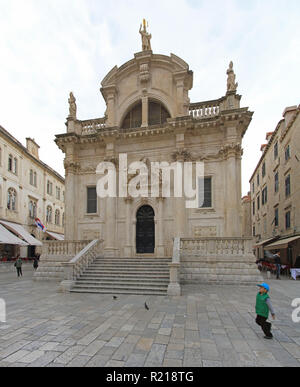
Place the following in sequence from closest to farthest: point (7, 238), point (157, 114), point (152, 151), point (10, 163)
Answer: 1. point (152, 151)
2. point (157, 114)
3. point (7, 238)
4. point (10, 163)

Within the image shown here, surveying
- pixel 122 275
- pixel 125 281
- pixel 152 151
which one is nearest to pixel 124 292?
pixel 125 281

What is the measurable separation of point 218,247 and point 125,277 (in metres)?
5.32

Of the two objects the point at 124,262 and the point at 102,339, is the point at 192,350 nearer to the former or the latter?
the point at 102,339

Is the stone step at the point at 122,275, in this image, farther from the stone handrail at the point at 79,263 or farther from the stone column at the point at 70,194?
the stone column at the point at 70,194

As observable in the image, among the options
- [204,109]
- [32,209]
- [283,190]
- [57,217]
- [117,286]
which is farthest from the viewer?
[57,217]

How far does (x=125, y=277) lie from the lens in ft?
39.4

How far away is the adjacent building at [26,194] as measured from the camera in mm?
26375

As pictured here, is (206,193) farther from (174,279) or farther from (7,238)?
(7,238)

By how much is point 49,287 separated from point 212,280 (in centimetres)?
846

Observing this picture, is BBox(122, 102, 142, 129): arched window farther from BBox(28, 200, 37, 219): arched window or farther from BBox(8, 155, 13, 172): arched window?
BBox(28, 200, 37, 219): arched window

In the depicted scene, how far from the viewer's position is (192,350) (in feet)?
16.0

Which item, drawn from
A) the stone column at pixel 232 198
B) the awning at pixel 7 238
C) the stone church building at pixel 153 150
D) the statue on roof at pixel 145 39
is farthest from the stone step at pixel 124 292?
the statue on roof at pixel 145 39

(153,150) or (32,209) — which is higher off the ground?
(153,150)

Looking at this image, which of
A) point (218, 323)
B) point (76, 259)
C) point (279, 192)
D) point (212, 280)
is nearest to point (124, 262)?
point (76, 259)
